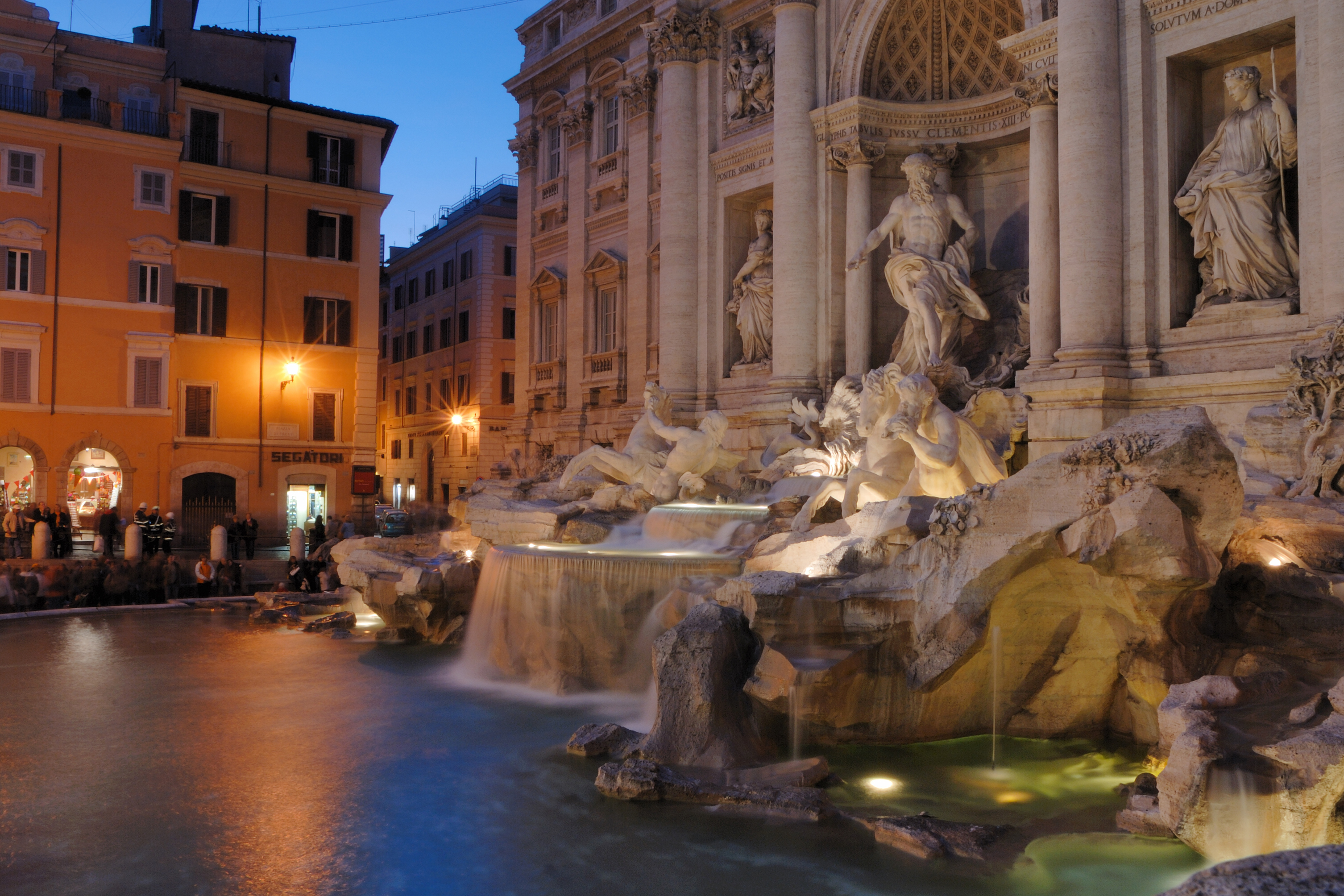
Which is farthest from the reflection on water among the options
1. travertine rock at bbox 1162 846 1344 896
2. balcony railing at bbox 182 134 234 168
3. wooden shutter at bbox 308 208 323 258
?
balcony railing at bbox 182 134 234 168

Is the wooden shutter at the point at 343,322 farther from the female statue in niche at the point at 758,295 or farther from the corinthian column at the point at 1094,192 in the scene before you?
the corinthian column at the point at 1094,192

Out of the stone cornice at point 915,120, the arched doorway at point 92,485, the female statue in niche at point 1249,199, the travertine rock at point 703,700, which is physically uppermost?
the stone cornice at point 915,120

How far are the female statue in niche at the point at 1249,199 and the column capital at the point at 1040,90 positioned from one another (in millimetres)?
1941

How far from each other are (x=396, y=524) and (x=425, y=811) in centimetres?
1902

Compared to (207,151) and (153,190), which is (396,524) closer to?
(153,190)

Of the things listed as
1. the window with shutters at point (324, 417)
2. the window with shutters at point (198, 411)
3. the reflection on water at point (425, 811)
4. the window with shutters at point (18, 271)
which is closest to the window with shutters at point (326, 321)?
the window with shutters at point (324, 417)

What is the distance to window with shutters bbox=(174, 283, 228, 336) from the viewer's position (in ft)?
83.6

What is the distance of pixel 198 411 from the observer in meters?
25.6

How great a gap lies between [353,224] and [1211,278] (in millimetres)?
22772

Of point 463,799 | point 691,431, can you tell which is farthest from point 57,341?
point 463,799

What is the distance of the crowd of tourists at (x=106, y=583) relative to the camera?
14.7 metres

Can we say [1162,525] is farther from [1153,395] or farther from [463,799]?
[1153,395]

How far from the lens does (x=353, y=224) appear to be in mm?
28312

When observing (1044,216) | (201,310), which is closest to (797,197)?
(1044,216)
